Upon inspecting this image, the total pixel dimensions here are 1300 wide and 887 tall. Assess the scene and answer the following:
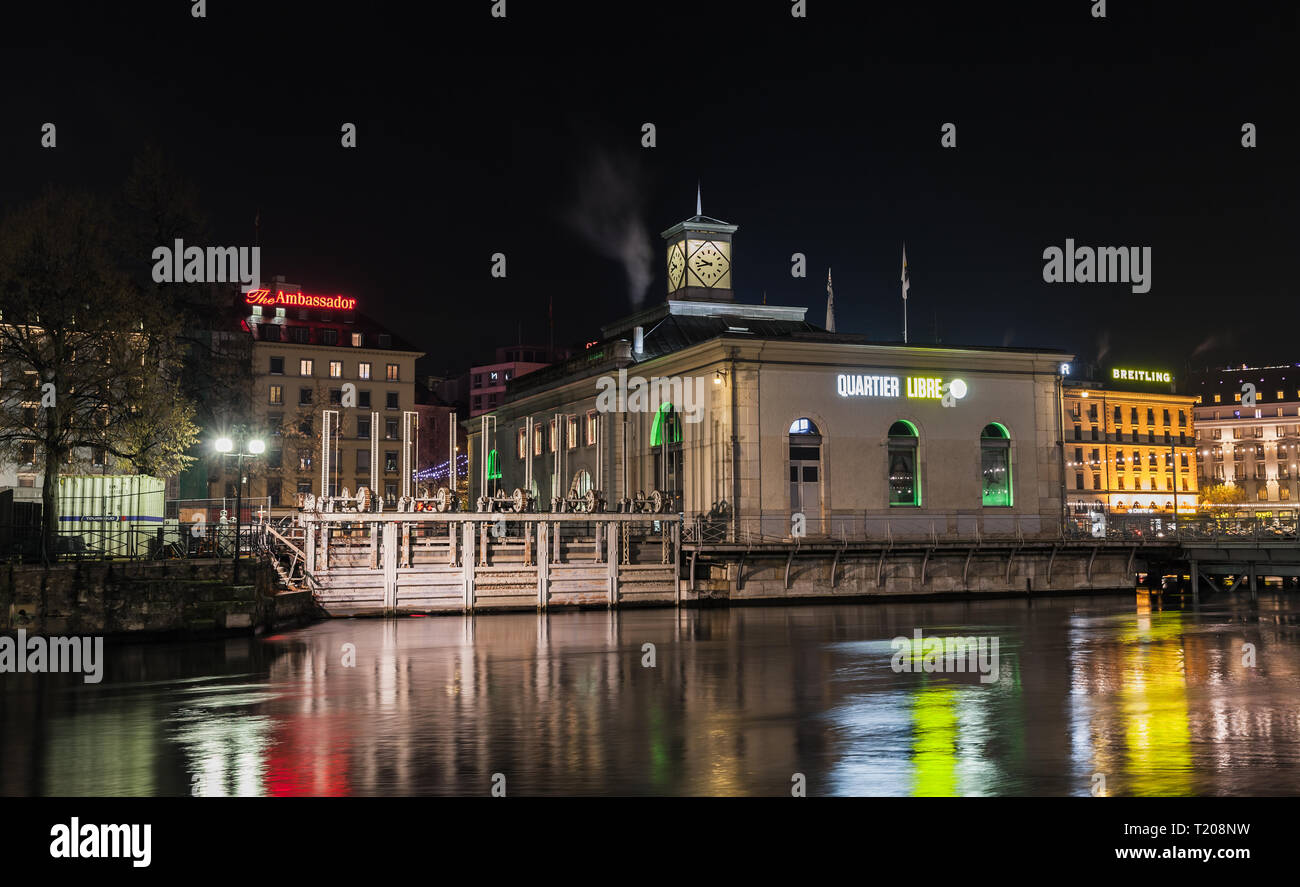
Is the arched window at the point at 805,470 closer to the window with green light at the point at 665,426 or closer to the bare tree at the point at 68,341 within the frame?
the window with green light at the point at 665,426

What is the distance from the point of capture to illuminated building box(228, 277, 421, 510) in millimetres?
110750

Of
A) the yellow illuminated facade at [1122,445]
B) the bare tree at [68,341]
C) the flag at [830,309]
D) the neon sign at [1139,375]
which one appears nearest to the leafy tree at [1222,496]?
the yellow illuminated facade at [1122,445]

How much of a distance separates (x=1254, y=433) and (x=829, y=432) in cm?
12969

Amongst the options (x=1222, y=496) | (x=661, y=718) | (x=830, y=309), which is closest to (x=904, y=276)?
(x=830, y=309)

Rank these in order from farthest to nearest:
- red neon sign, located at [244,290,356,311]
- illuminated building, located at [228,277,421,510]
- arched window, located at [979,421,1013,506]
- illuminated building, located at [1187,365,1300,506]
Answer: illuminated building, located at [1187,365,1300,506], red neon sign, located at [244,290,356,311], illuminated building, located at [228,277,421,510], arched window, located at [979,421,1013,506]

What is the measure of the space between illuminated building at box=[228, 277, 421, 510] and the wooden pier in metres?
52.2

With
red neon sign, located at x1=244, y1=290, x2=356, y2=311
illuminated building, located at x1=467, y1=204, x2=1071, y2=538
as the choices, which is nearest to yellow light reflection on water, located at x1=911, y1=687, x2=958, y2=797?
illuminated building, located at x1=467, y1=204, x2=1071, y2=538

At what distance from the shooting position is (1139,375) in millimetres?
150250

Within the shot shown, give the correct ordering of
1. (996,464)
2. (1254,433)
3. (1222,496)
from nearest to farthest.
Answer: (996,464) → (1222,496) → (1254,433)

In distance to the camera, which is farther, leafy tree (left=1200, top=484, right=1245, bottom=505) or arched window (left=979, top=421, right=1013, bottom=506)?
leafy tree (left=1200, top=484, right=1245, bottom=505)

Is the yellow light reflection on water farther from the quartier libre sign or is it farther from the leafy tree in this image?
the leafy tree

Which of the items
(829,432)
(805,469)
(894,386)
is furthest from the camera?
(894,386)

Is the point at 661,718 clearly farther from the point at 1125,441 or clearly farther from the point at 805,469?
the point at 1125,441
